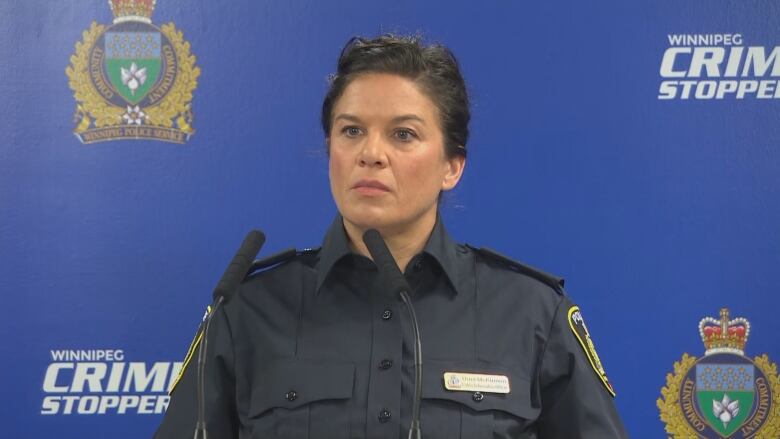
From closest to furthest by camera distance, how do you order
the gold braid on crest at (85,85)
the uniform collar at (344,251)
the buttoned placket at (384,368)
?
1. the buttoned placket at (384,368)
2. the uniform collar at (344,251)
3. the gold braid on crest at (85,85)

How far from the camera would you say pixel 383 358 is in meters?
1.19

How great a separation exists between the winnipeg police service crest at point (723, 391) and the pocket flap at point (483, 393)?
0.69 meters

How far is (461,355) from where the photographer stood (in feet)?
3.97

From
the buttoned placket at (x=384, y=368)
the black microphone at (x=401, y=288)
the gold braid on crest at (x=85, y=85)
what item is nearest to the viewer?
the black microphone at (x=401, y=288)

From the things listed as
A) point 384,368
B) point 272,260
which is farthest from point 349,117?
point 384,368

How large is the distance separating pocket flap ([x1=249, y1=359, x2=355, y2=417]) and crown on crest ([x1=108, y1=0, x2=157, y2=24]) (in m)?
0.88

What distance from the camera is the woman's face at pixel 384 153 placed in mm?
1203

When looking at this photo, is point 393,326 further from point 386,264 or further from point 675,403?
point 675,403

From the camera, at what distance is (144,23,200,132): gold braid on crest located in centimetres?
175

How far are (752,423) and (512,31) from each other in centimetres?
94

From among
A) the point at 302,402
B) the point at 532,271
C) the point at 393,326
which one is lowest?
the point at 302,402

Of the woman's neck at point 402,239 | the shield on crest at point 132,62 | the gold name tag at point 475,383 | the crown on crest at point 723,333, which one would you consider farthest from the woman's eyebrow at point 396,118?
the crown on crest at point 723,333

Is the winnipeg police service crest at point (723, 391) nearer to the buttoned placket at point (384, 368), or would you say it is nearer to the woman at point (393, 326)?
the woman at point (393, 326)

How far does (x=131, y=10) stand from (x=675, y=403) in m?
1.35
